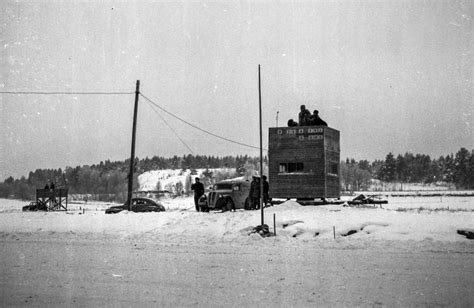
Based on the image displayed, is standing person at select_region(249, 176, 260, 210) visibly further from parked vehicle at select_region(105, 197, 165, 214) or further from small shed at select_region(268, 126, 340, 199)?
parked vehicle at select_region(105, 197, 165, 214)

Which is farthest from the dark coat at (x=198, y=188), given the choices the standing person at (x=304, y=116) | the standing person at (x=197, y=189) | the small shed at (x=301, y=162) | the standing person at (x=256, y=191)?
the standing person at (x=304, y=116)

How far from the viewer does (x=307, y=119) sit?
28.2m

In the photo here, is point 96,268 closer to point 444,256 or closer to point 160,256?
point 160,256

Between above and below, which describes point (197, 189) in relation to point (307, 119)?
below

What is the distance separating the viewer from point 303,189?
27266 mm

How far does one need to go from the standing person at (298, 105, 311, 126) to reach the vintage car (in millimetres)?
4741

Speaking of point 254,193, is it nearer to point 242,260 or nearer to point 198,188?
point 198,188

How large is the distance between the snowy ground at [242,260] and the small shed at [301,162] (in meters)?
3.36

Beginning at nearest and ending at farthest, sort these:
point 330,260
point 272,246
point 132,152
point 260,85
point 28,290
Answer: point 28,290, point 330,260, point 272,246, point 260,85, point 132,152

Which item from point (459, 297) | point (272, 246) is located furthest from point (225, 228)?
point (459, 297)

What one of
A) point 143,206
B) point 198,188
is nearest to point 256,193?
point 198,188

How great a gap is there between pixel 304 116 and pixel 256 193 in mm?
5903

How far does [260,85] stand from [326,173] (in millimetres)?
10283

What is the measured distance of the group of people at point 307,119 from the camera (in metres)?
28.0
